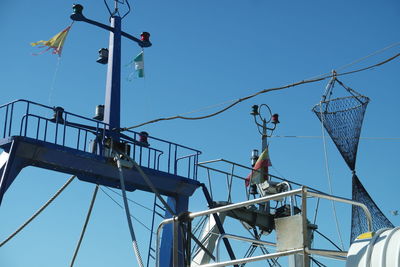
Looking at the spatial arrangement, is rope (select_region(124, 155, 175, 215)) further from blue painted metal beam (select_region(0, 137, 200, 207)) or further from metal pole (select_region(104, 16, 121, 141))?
metal pole (select_region(104, 16, 121, 141))

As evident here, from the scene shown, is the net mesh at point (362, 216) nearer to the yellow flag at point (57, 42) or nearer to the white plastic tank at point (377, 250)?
the white plastic tank at point (377, 250)

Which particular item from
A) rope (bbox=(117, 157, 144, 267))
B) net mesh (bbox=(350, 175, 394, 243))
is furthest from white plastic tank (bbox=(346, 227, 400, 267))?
rope (bbox=(117, 157, 144, 267))

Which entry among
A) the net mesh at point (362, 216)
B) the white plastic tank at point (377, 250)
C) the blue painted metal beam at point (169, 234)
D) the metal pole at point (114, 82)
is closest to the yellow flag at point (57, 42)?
the metal pole at point (114, 82)

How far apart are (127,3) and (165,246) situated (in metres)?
7.31

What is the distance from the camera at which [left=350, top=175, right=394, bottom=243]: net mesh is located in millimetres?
14047

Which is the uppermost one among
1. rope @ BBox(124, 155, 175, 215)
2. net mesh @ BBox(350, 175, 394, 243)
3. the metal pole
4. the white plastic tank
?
the metal pole

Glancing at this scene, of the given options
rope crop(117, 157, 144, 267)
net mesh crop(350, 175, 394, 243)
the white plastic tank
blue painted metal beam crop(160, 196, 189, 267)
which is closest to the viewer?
the white plastic tank

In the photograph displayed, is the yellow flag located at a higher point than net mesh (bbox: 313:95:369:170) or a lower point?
higher

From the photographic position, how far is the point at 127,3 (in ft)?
72.2

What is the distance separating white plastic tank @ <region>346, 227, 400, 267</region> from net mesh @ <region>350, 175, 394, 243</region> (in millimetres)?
4884

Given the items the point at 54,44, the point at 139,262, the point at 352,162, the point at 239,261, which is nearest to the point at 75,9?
the point at 54,44

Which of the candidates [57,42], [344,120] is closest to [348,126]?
Answer: [344,120]

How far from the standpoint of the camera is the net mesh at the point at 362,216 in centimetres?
1405

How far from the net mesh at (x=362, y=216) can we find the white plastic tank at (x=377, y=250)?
16.0 feet
